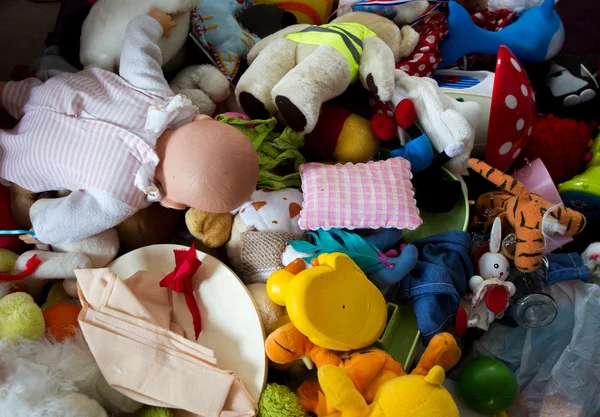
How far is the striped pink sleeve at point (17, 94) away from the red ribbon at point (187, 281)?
1.24 feet

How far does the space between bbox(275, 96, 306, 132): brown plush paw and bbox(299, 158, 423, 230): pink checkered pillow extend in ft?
0.25

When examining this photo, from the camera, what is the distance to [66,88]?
0.82 m

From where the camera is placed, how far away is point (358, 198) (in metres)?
0.84

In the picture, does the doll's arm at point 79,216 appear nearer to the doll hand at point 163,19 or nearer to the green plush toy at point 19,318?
the green plush toy at point 19,318

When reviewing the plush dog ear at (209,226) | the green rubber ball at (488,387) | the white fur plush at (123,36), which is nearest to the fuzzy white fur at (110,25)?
the white fur plush at (123,36)

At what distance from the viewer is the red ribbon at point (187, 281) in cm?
79

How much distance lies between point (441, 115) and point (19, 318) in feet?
2.39

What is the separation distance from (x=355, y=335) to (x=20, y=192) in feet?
1.95

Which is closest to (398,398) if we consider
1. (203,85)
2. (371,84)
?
(371,84)

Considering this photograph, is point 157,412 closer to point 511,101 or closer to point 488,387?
point 488,387

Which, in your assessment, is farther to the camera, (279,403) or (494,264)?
(494,264)

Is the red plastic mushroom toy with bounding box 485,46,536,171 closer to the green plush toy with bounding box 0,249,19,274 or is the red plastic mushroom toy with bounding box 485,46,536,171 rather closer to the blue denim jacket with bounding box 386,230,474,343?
the blue denim jacket with bounding box 386,230,474,343

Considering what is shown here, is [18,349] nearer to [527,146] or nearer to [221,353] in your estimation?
[221,353]

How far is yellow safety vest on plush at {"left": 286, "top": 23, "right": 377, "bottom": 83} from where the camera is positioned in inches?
35.4
